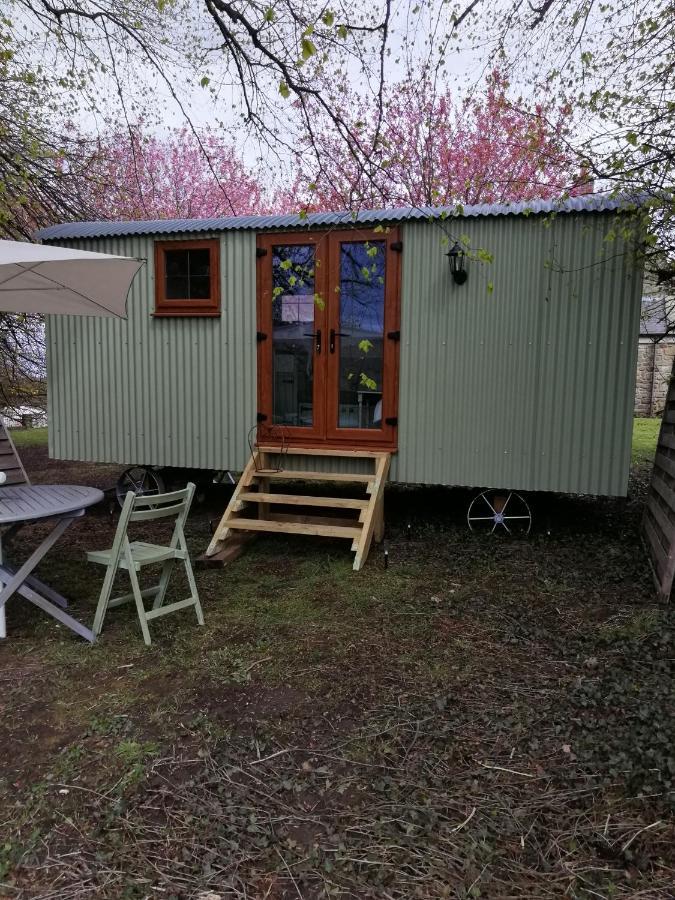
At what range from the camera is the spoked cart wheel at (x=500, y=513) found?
18.0 ft

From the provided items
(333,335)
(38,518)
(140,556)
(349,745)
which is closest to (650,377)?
(333,335)

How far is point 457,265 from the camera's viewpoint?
500 centimetres

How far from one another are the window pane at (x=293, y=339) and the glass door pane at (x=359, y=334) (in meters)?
0.28

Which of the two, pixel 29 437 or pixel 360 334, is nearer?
pixel 360 334

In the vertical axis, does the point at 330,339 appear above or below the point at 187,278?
below

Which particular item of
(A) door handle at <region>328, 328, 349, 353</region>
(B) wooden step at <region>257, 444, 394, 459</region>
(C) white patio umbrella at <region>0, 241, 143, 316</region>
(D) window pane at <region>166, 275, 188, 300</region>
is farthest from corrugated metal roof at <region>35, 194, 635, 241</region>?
(B) wooden step at <region>257, 444, 394, 459</region>

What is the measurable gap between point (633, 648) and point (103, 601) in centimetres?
281

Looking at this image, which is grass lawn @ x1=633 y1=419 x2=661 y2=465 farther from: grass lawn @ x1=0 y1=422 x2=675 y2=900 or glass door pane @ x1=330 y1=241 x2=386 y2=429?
grass lawn @ x1=0 y1=422 x2=675 y2=900

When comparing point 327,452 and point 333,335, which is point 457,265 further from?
point 327,452

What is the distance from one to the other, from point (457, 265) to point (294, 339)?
1561mm

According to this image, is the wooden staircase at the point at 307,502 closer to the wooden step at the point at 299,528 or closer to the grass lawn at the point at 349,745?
the wooden step at the point at 299,528

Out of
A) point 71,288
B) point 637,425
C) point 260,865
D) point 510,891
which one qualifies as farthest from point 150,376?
point 637,425

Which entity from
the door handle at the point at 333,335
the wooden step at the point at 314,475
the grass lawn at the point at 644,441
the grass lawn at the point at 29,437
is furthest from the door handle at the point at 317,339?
the grass lawn at the point at 29,437

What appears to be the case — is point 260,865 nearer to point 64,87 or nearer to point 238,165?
point 64,87
